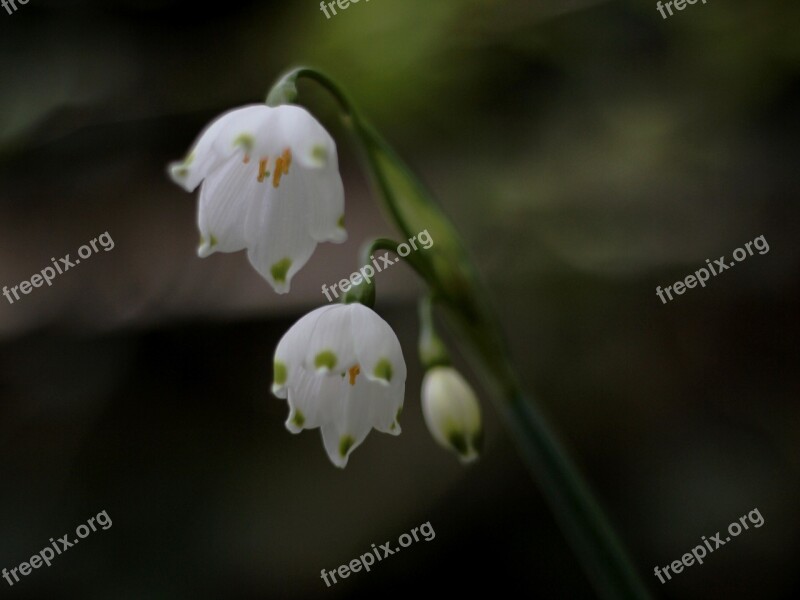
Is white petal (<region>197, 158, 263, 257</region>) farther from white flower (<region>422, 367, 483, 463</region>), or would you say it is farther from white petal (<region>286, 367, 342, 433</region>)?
white flower (<region>422, 367, 483, 463</region>)

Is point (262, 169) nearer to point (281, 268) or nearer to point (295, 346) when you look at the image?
point (281, 268)

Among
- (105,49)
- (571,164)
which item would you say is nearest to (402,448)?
(571,164)

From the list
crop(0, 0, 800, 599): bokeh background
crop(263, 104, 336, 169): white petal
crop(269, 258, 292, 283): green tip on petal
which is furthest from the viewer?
crop(0, 0, 800, 599): bokeh background

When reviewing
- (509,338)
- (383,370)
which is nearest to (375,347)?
(383,370)

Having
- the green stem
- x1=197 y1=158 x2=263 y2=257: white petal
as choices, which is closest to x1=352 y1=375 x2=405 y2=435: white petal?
the green stem

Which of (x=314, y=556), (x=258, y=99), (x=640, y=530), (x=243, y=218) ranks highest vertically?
(x=258, y=99)

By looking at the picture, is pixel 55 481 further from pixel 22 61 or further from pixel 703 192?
pixel 703 192
